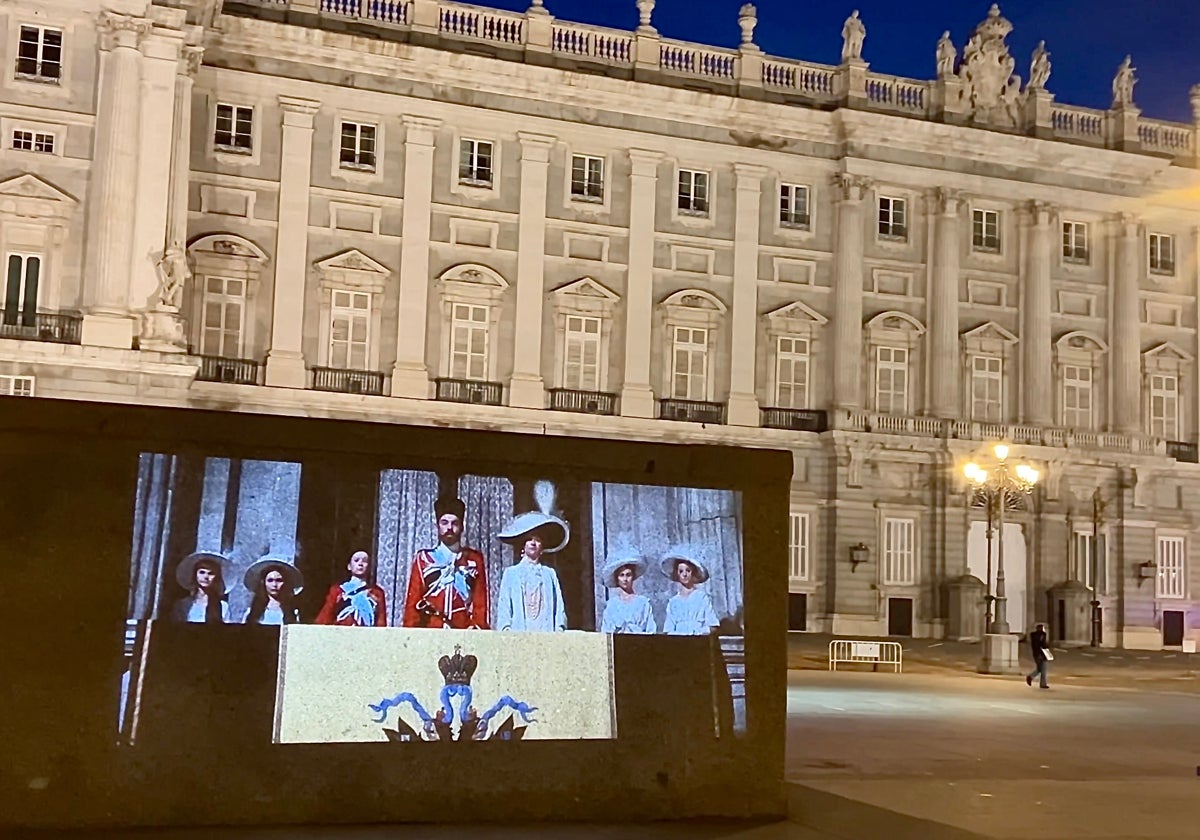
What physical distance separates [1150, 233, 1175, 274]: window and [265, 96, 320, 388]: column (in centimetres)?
2669

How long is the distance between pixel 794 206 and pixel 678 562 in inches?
1362

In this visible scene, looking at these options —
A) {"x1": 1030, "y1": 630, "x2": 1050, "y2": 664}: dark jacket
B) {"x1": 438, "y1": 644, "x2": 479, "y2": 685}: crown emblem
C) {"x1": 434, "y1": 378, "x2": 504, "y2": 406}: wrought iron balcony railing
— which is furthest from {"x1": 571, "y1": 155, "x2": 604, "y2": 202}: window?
{"x1": 438, "y1": 644, "x2": 479, "y2": 685}: crown emblem

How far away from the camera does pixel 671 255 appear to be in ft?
136

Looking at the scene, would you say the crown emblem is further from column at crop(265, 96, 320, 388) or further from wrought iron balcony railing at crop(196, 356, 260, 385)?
column at crop(265, 96, 320, 388)

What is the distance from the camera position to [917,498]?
139 ft

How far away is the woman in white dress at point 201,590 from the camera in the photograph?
823 cm

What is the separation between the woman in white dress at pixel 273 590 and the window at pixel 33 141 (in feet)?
91.2

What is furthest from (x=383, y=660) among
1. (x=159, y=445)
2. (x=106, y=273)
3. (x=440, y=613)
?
(x=106, y=273)

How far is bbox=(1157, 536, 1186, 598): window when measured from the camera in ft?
146

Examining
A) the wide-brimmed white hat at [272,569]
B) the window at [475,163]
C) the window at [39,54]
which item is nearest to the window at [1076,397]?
the window at [475,163]

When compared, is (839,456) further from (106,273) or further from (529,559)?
(529,559)

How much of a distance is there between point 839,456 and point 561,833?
33.9 meters

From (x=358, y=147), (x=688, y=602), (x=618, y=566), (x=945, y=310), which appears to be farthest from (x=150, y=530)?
(x=945, y=310)

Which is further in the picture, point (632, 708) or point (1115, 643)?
point (1115, 643)
